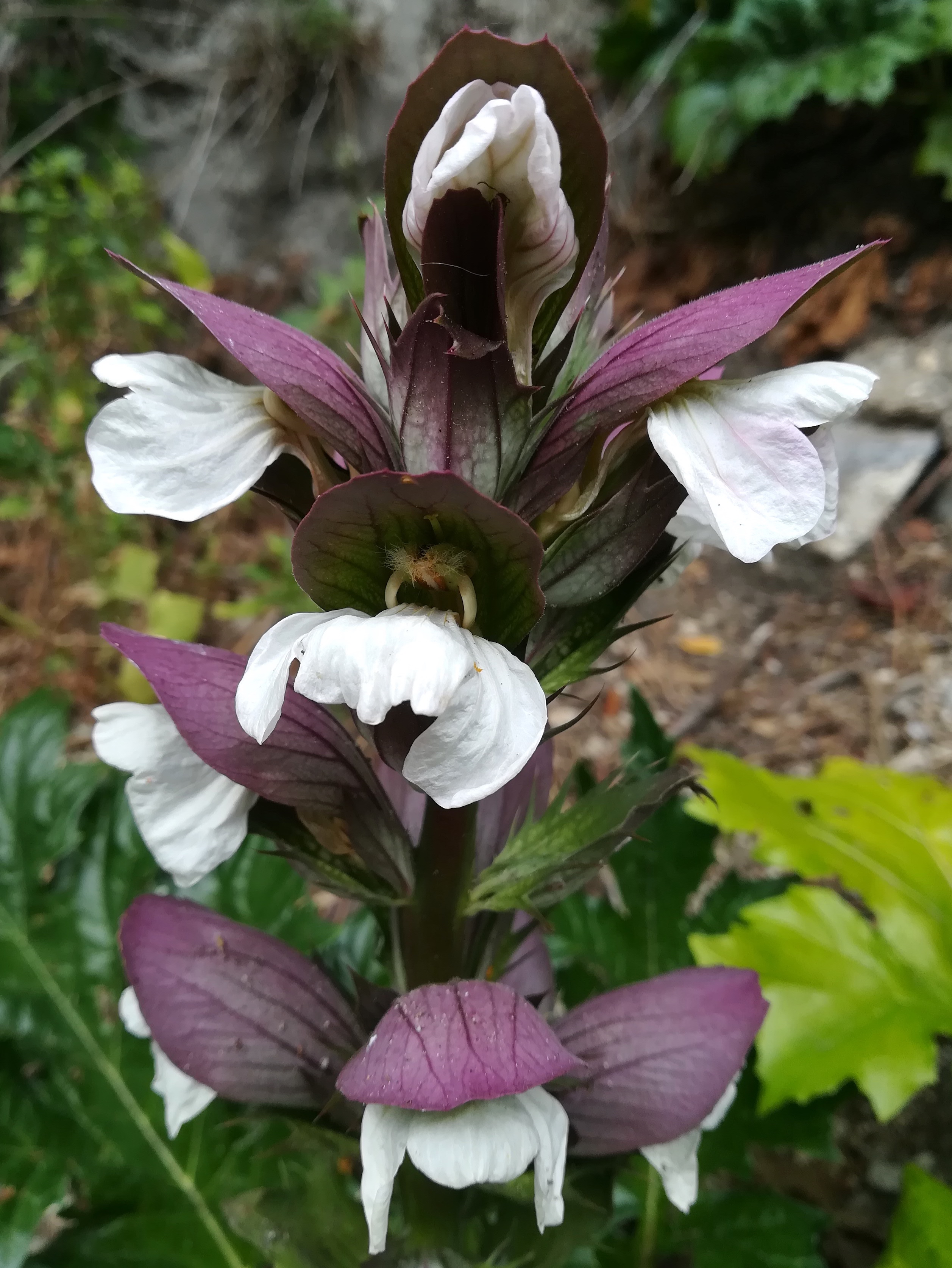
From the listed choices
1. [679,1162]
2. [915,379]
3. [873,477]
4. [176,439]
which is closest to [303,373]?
[176,439]

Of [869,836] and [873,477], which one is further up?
[873,477]

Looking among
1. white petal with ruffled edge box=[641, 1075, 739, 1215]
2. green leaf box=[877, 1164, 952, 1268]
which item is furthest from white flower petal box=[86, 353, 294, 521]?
green leaf box=[877, 1164, 952, 1268]

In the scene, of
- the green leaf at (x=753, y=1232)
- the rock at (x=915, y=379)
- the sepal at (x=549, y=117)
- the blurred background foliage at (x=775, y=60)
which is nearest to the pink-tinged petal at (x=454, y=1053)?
the sepal at (x=549, y=117)

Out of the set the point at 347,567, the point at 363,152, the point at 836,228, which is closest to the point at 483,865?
the point at 347,567

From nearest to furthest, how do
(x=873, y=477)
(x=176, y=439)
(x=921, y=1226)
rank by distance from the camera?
1. (x=176, y=439)
2. (x=921, y=1226)
3. (x=873, y=477)

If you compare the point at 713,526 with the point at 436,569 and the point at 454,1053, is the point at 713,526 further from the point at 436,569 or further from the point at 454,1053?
the point at 454,1053

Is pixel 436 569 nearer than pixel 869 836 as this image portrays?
Yes
